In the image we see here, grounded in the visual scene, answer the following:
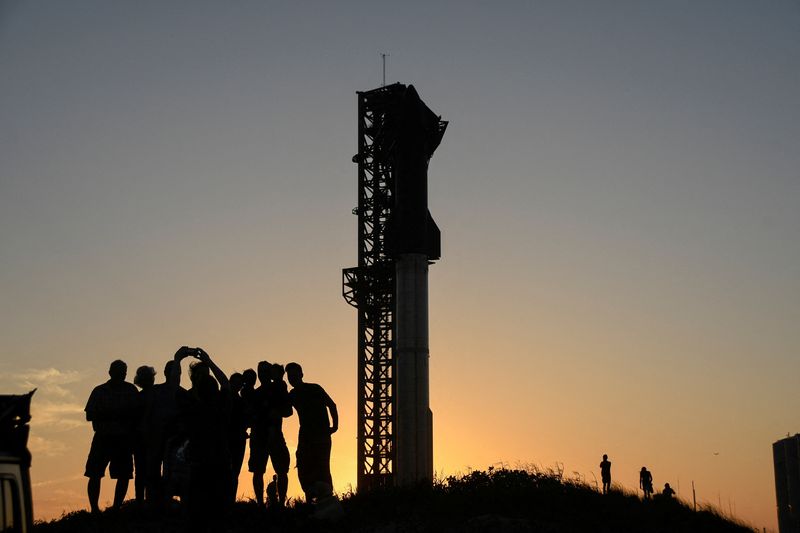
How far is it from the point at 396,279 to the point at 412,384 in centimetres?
417

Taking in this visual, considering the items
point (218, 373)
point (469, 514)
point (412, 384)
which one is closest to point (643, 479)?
point (412, 384)

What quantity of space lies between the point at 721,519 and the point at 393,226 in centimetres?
2014

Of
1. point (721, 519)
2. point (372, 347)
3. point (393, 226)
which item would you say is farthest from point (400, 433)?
point (721, 519)

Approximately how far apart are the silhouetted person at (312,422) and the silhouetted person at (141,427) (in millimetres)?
2129

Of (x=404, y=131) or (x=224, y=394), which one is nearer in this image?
(x=224, y=394)

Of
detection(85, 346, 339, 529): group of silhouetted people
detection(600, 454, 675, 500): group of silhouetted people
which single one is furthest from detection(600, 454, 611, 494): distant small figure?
detection(85, 346, 339, 529): group of silhouetted people

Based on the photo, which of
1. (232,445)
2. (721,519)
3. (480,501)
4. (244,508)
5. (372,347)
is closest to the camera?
(232,445)

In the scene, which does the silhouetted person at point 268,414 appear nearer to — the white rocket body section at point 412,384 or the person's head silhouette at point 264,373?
the person's head silhouette at point 264,373

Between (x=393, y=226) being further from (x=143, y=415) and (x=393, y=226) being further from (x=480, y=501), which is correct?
(x=143, y=415)

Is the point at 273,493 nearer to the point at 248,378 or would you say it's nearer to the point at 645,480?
the point at 248,378

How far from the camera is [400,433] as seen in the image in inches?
1578

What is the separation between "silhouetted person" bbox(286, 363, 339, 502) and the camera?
55.6 ft

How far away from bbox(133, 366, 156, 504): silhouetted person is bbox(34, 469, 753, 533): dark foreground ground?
1.78 ft

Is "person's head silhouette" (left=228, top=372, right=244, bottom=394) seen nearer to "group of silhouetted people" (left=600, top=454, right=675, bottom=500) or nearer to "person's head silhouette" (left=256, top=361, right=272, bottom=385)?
"person's head silhouette" (left=256, top=361, right=272, bottom=385)
